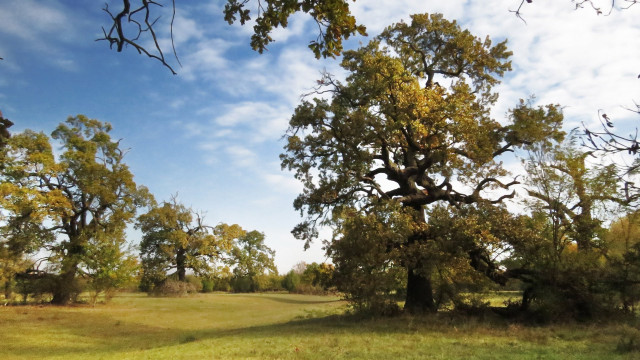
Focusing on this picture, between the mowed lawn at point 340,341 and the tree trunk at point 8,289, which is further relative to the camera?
the tree trunk at point 8,289

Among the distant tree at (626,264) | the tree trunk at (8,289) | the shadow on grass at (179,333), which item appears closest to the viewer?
the shadow on grass at (179,333)

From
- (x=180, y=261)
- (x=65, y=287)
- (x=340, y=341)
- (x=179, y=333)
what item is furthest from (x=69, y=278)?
(x=340, y=341)

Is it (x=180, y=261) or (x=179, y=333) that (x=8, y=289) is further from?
(x=179, y=333)

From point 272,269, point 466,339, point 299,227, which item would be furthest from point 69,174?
point 466,339

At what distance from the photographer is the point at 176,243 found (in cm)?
4281

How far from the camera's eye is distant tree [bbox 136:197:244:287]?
42469 millimetres

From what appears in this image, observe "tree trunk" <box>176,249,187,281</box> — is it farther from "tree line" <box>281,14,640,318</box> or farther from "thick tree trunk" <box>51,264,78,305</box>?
"tree line" <box>281,14,640,318</box>

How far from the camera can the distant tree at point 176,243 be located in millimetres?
42469

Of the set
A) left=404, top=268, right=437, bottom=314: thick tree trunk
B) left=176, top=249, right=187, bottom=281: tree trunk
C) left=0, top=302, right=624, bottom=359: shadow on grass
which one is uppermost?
left=176, top=249, right=187, bottom=281: tree trunk

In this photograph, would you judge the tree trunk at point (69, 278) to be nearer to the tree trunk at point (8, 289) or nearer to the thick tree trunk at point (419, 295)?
the tree trunk at point (8, 289)

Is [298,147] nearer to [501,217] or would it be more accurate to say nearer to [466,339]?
[501,217]

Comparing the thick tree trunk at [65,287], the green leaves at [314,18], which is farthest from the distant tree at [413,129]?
the thick tree trunk at [65,287]

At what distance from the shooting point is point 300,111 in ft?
61.3

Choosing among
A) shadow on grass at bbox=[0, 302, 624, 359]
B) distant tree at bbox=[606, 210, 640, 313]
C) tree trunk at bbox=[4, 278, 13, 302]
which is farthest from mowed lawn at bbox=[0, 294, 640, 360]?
tree trunk at bbox=[4, 278, 13, 302]
